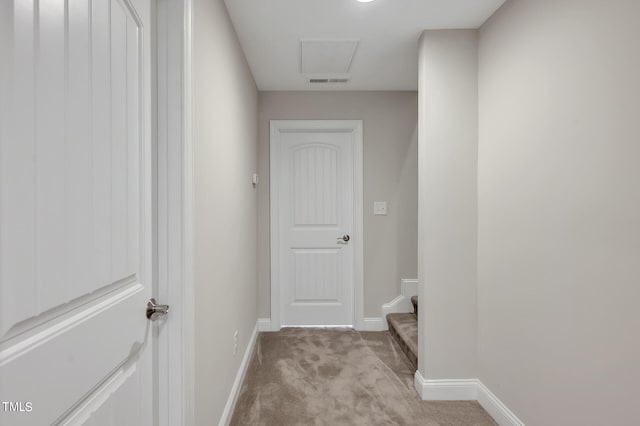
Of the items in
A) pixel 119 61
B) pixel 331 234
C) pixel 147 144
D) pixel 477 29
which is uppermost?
pixel 477 29

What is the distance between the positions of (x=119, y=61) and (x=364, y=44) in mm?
1798

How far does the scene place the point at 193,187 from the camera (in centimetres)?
120

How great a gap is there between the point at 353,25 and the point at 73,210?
1904 mm

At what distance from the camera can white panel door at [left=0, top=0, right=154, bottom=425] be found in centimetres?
50

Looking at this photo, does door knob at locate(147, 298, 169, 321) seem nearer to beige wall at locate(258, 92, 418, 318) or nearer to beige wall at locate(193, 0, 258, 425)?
beige wall at locate(193, 0, 258, 425)

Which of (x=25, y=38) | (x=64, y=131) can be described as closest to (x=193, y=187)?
(x=64, y=131)

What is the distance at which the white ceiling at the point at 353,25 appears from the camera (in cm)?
176

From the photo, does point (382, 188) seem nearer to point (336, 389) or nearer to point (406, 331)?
point (406, 331)

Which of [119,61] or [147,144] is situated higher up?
[119,61]

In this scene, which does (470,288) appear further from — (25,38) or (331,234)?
(25,38)

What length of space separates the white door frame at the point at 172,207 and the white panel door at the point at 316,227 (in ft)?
6.75

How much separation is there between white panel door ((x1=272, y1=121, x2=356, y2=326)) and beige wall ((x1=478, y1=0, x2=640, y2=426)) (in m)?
1.48

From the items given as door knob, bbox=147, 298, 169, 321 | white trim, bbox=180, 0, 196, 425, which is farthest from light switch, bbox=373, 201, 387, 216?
door knob, bbox=147, 298, 169, 321

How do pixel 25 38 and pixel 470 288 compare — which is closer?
pixel 25 38
